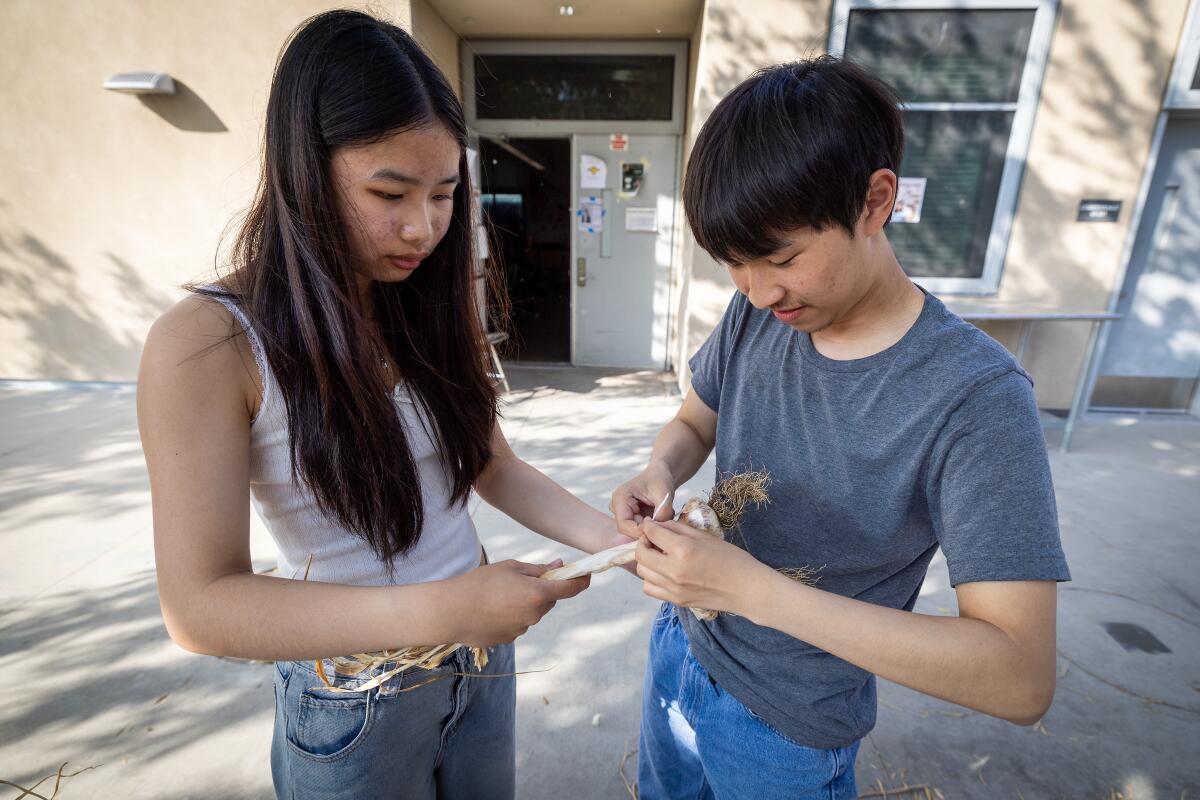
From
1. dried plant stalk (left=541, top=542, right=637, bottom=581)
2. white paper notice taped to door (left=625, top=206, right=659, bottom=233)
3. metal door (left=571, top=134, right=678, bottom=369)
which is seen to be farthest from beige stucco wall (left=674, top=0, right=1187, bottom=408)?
dried plant stalk (left=541, top=542, right=637, bottom=581)

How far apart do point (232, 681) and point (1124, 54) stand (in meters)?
7.22

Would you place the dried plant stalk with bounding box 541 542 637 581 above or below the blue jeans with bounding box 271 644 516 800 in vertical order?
above

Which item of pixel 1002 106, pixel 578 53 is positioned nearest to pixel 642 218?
pixel 578 53

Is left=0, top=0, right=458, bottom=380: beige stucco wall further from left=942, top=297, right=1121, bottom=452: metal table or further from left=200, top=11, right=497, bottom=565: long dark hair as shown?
left=942, top=297, right=1121, bottom=452: metal table

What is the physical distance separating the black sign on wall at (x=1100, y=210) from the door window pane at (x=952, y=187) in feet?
2.28

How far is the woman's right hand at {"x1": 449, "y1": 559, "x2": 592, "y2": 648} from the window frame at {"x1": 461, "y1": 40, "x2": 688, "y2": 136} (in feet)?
21.1

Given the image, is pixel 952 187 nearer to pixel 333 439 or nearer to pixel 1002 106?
pixel 1002 106

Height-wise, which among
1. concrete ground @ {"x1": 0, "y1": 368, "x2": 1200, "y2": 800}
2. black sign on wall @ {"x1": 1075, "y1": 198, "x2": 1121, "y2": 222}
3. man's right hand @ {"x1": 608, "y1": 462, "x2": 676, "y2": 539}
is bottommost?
concrete ground @ {"x1": 0, "y1": 368, "x2": 1200, "y2": 800}

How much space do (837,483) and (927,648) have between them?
0.30 m

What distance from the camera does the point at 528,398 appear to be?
6.02 meters

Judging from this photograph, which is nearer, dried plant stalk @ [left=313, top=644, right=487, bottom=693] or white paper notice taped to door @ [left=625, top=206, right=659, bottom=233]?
dried plant stalk @ [left=313, top=644, right=487, bottom=693]

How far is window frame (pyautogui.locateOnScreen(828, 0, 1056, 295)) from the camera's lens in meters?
4.70

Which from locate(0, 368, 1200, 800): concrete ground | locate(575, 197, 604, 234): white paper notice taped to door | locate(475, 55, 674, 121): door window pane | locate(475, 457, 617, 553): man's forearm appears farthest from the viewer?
locate(575, 197, 604, 234): white paper notice taped to door

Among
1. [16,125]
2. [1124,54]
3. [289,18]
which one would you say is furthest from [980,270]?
[16,125]
